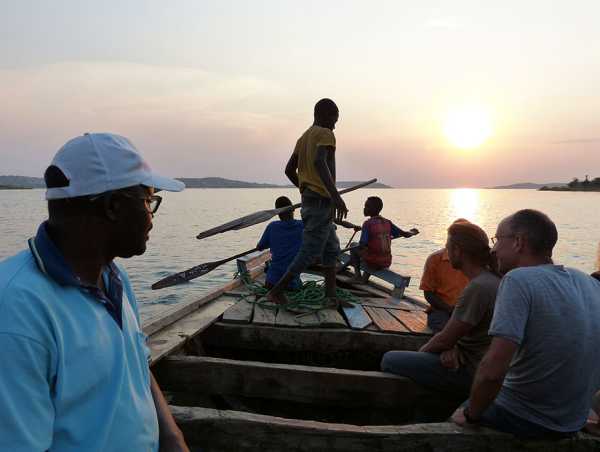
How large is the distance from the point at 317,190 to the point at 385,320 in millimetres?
1530

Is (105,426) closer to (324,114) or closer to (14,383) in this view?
(14,383)

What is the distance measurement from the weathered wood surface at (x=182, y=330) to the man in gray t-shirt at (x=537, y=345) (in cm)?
219

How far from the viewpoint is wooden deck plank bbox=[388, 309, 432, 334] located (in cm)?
466

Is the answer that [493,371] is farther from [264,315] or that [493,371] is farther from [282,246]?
[282,246]

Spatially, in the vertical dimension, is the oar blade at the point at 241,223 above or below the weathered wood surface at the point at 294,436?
above

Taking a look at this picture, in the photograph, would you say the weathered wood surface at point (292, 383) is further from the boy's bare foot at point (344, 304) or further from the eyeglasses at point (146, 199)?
the eyeglasses at point (146, 199)

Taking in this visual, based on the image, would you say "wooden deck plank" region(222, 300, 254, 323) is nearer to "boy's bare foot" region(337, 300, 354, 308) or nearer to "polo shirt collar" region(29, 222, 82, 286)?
"boy's bare foot" region(337, 300, 354, 308)

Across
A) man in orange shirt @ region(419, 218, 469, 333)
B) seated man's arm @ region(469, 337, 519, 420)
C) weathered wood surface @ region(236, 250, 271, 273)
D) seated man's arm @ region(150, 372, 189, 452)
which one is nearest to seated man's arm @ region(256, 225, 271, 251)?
weathered wood surface @ region(236, 250, 271, 273)

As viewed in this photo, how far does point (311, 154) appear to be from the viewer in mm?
5008

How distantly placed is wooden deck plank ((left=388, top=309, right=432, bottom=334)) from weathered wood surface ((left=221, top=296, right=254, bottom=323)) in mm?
1591

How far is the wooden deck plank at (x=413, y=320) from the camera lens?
466cm

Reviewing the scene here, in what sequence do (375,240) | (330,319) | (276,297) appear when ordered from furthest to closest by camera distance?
(375,240)
(276,297)
(330,319)

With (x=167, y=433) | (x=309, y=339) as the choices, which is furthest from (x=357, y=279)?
(x=167, y=433)

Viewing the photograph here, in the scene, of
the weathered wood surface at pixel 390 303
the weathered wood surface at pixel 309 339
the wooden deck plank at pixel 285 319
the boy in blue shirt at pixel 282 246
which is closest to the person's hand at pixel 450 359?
the weathered wood surface at pixel 309 339
